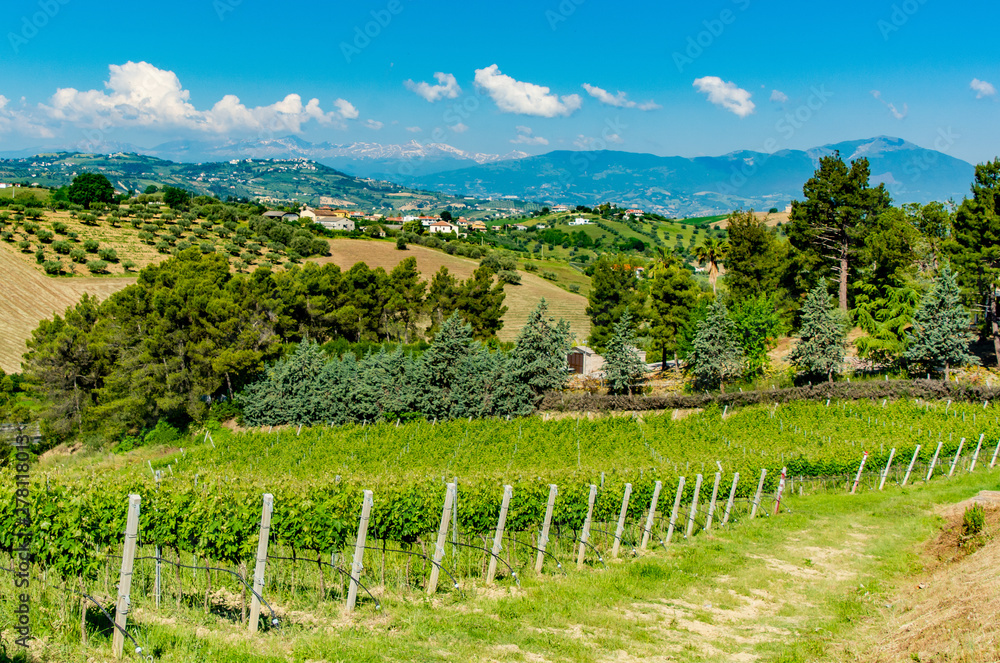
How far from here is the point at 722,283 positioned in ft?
164

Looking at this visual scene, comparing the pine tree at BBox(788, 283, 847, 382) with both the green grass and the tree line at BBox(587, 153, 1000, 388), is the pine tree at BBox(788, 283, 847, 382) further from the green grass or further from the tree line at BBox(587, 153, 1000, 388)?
the green grass

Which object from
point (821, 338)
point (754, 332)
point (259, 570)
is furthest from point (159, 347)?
point (821, 338)

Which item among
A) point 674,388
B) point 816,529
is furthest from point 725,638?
point 674,388

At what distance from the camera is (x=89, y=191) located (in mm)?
90062

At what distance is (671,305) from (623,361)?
332 inches

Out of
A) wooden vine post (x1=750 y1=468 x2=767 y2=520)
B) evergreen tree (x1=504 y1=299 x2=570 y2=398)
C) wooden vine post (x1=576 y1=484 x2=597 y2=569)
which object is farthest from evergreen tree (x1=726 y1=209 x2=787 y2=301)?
wooden vine post (x1=576 y1=484 x2=597 y2=569)

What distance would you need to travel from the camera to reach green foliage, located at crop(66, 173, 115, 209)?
88562 millimetres

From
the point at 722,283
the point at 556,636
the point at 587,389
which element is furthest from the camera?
the point at 722,283

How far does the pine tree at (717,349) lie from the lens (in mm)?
36250

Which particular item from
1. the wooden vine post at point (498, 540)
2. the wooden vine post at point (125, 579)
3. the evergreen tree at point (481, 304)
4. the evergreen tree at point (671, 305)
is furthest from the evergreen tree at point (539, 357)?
the wooden vine post at point (125, 579)

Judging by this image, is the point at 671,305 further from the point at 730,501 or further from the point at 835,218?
the point at 730,501

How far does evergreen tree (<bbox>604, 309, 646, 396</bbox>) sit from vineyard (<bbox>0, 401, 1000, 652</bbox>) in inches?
459

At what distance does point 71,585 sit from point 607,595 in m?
7.57

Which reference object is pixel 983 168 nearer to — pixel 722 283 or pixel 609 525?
pixel 722 283
